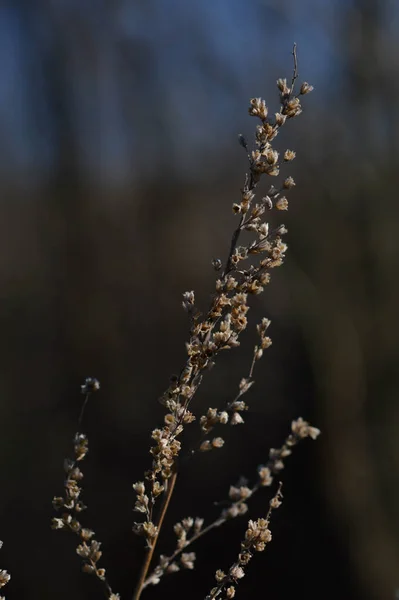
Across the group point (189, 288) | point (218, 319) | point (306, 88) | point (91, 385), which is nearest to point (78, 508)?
point (91, 385)

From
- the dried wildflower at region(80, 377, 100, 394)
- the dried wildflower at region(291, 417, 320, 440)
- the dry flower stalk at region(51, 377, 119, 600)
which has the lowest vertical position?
the dry flower stalk at region(51, 377, 119, 600)

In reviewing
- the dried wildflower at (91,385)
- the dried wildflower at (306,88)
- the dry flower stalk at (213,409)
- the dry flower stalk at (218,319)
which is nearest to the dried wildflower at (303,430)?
the dry flower stalk at (213,409)

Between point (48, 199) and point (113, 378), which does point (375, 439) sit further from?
point (48, 199)

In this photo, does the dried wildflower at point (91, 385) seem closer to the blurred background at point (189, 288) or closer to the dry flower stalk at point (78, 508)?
the dry flower stalk at point (78, 508)

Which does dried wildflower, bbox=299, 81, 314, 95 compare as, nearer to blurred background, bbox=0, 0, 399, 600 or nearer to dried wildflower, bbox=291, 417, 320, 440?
dried wildflower, bbox=291, 417, 320, 440

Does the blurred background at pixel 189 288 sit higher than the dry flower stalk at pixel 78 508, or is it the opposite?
the blurred background at pixel 189 288

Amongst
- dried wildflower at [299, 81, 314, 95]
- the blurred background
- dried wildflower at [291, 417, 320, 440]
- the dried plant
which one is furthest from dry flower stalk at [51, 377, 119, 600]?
the blurred background
